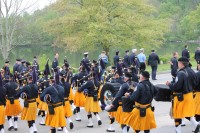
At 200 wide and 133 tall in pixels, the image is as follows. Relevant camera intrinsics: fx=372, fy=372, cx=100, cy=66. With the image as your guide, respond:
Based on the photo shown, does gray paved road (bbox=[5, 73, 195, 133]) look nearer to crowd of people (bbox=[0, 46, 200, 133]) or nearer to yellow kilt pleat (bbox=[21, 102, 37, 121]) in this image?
crowd of people (bbox=[0, 46, 200, 133])

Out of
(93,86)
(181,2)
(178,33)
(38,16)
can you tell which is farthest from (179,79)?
(181,2)

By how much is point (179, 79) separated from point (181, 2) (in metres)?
63.1

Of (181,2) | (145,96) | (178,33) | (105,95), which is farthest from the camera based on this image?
(181,2)

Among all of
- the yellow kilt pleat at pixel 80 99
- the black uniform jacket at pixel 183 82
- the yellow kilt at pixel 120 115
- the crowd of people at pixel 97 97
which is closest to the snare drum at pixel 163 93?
the crowd of people at pixel 97 97

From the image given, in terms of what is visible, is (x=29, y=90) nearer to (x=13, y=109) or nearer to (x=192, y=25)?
(x=13, y=109)

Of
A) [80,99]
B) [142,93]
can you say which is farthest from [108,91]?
[142,93]

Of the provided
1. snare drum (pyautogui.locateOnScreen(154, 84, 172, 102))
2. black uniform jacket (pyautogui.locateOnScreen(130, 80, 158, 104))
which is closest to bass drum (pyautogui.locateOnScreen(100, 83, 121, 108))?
snare drum (pyautogui.locateOnScreen(154, 84, 172, 102))

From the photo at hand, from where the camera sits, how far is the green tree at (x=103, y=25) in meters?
28.0

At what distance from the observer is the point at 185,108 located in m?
9.29

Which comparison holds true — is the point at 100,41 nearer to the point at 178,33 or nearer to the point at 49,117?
the point at 49,117

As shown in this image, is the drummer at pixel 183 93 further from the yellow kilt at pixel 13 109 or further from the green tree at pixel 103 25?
the green tree at pixel 103 25

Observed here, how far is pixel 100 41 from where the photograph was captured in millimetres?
28406

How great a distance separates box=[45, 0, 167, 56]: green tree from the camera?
2795 centimetres

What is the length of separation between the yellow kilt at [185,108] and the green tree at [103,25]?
59.7 ft
